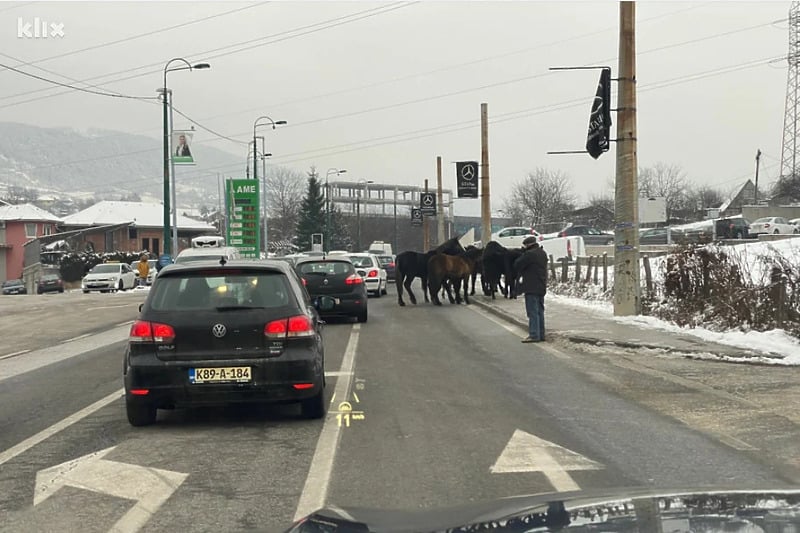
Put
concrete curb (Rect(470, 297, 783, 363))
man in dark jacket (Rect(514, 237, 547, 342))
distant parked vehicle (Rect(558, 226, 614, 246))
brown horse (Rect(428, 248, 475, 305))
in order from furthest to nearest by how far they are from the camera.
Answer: distant parked vehicle (Rect(558, 226, 614, 246)) < brown horse (Rect(428, 248, 475, 305)) < man in dark jacket (Rect(514, 237, 547, 342)) < concrete curb (Rect(470, 297, 783, 363))

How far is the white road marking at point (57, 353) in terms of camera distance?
12.2 meters

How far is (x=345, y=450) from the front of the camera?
261 inches

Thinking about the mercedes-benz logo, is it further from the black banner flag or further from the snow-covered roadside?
the snow-covered roadside

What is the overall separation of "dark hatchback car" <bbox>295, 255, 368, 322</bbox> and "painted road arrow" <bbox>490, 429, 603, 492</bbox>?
1210 centimetres

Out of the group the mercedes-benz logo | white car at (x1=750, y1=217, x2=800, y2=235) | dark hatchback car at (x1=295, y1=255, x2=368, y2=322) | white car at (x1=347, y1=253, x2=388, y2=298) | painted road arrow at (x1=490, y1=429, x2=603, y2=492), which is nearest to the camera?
painted road arrow at (x1=490, y1=429, x2=603, y2=492)

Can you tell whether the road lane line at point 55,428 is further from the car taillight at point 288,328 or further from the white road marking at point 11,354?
the white road marking at point 11,354

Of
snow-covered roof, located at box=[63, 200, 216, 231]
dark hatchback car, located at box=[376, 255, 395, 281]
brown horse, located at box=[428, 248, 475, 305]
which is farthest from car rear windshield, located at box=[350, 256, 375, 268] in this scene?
snow-covered roof, located at box=[63, 200, 216, 231]

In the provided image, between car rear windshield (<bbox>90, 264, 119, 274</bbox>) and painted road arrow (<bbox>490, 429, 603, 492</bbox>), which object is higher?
car rear windshield (<bbox>90, 264, 119, 274</bbox>)

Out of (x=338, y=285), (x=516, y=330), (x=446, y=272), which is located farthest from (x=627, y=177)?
(x=446, y=272)

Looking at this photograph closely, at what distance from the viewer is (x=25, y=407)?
8844mm

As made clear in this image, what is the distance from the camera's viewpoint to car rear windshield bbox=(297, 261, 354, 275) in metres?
19.3

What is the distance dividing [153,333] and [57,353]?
8083mm

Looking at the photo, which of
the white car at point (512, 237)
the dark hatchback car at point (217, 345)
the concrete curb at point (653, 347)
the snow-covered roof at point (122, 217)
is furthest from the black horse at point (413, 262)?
the snow-covered roof at point (122, 217)

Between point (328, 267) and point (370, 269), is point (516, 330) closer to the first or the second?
point (328, 267)
